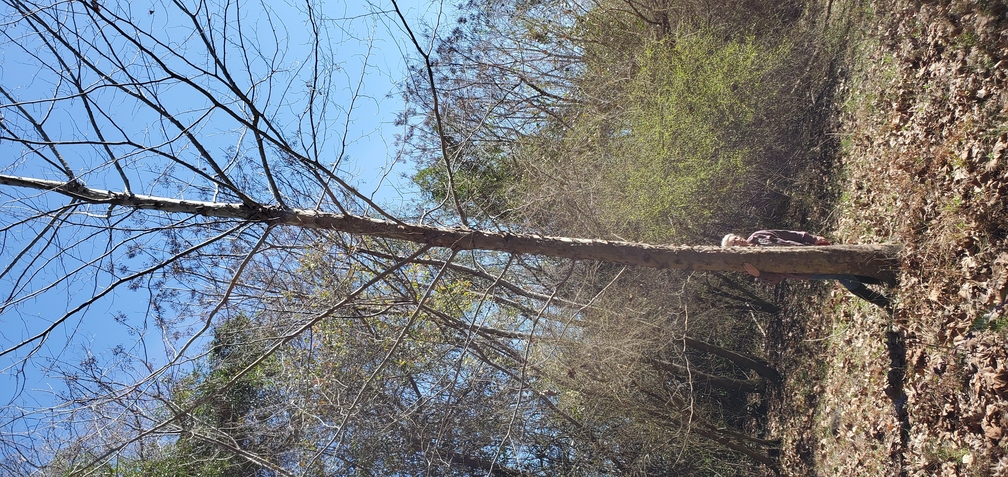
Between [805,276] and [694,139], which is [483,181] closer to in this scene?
[694,139]

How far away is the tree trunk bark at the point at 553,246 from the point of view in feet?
11.3

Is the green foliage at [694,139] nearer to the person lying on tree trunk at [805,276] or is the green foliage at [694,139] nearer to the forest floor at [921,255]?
the forest floor at [921,255]

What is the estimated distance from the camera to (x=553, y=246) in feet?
13.5

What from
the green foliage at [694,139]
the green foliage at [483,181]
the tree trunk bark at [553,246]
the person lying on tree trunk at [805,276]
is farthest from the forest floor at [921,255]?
the green foliage at [483,181]

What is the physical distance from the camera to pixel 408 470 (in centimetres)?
696

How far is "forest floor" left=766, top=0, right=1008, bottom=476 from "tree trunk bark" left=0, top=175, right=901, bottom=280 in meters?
0.45

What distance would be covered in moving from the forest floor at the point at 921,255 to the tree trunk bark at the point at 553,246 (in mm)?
447

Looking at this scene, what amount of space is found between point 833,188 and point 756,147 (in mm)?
858

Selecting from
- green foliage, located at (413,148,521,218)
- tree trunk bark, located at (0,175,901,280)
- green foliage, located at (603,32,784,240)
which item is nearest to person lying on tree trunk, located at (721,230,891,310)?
tree trunk bark, located at (0,175,901,280)

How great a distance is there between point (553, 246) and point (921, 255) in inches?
103

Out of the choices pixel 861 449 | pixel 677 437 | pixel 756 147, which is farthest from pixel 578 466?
pixel 756 147

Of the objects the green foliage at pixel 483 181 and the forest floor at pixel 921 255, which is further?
the green foliage at pixel 483 181

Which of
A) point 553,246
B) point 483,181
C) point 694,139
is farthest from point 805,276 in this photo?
point 483,181

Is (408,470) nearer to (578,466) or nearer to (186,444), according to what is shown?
(578,466)
